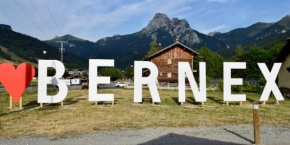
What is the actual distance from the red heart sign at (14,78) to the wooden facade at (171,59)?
32.3 m

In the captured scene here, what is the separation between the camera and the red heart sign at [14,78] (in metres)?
15.9

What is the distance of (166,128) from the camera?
10.7 metres

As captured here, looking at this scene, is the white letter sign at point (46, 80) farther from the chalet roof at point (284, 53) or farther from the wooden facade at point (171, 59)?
the wooden facade at point (171, 59)

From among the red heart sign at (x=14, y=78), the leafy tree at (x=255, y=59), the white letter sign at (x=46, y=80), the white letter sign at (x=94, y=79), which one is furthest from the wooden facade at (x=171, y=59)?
the leafy tree at (x=255, y=59)

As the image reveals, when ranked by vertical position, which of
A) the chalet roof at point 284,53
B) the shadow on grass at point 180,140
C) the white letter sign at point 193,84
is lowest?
the shadow on grass at point 180,140

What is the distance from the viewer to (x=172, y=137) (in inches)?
364

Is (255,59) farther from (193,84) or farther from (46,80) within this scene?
(46,80)

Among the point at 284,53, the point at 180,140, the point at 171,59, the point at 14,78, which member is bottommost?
the point at 180,140

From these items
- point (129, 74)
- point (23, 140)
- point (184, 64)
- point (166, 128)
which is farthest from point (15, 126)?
point (129, 74)

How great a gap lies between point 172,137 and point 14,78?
40.5ft

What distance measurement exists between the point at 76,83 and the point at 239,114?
6991cm

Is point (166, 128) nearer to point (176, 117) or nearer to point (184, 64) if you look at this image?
point (176, 117)

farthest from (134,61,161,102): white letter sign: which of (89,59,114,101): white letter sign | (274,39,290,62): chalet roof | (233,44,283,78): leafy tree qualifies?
(233,44,283,78): leafy tree

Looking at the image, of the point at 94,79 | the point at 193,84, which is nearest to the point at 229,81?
the point at 193,84
